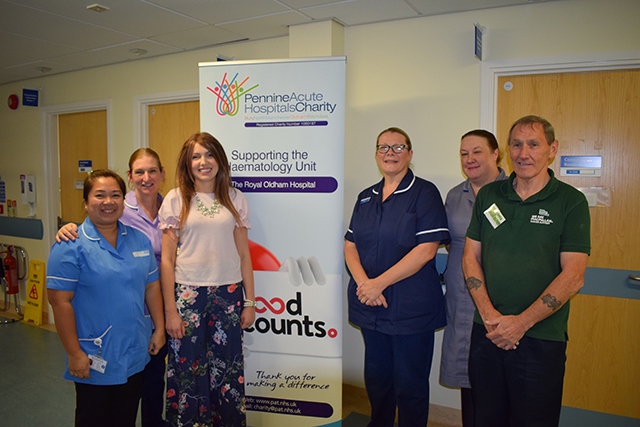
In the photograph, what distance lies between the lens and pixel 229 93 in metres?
2.53

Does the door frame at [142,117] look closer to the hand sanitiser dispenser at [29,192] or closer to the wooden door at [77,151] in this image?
the wooden door at [77,151]

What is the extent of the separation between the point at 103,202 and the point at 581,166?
2490 mm

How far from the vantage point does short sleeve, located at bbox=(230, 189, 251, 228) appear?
7.45 ft

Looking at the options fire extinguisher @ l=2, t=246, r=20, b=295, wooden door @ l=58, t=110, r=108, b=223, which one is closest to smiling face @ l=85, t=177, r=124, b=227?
wooden door @ l=58, t=110, r=108, b=223

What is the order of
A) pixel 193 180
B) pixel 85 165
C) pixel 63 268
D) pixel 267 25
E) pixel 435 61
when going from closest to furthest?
pixel 63 268
pixel 193 180
pixel 435 61
pixel 267 25
pixel 85 165

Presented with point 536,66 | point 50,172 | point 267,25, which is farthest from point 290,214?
point 50,172

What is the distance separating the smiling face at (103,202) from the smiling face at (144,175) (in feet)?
1.27

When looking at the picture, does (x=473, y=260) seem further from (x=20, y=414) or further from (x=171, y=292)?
(x=20, y=414)

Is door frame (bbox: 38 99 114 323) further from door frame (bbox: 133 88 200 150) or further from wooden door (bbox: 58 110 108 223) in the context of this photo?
door frame (bbox: 133 88 200 150)

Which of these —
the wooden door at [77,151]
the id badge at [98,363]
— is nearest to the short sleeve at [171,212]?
the id badge at [98,363]

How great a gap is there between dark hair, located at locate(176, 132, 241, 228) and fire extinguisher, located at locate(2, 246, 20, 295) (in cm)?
389

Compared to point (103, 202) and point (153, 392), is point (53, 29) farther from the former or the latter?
point (153, 392)

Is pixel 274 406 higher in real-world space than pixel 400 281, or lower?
lower

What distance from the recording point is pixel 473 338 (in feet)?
6.08
